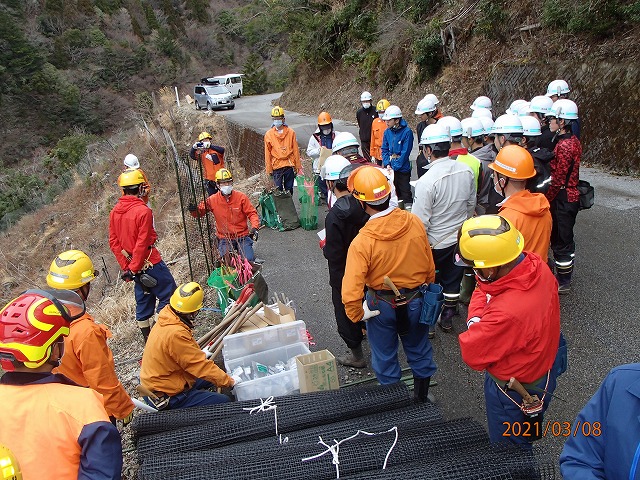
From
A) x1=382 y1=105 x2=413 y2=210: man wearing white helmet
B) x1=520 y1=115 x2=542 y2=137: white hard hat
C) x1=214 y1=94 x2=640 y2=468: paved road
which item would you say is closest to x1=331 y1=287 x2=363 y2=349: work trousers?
x1=214 y1=94 x2=640 y2=468: paved road

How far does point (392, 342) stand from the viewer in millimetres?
3709

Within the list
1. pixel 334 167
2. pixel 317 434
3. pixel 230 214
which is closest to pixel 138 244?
pixel 230 214

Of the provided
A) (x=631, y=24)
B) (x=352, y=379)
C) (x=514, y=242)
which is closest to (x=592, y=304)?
(x=352, y=379)

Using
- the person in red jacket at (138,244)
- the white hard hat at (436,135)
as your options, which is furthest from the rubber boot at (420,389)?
the person in red jacket at (138,244)

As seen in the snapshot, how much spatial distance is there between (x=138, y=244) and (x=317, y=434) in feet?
10.7

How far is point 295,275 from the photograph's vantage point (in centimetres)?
722

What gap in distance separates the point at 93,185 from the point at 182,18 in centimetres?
5203

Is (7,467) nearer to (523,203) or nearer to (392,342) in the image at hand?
(392,342)

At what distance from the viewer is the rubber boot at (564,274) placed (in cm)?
532

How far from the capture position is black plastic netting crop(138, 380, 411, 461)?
10.7 ft

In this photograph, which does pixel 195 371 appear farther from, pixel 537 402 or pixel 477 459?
pixel 537 402

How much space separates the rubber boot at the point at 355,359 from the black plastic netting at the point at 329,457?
1669 millimetres
